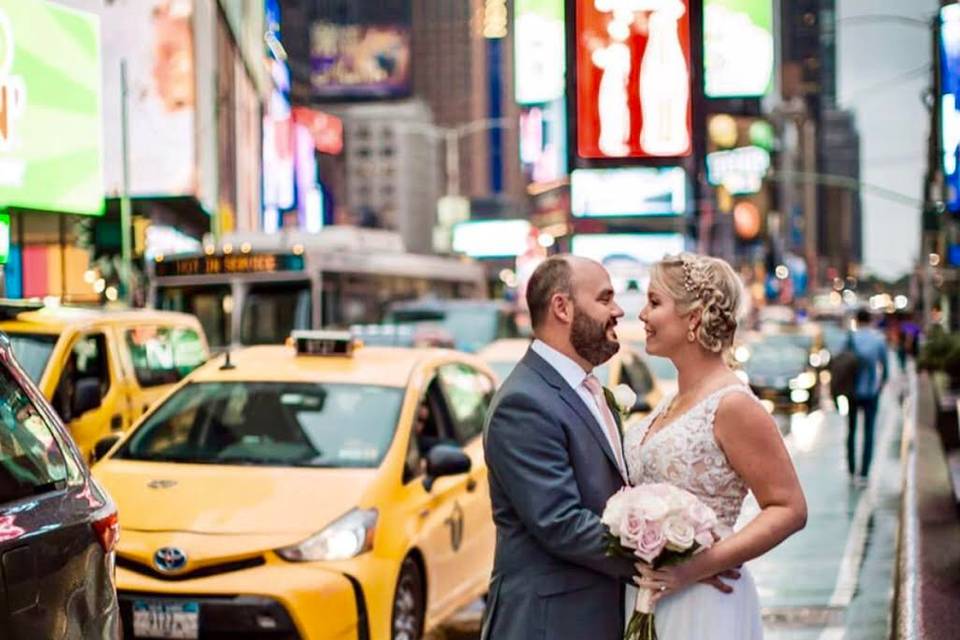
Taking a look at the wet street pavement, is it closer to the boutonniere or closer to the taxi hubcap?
the taxi hubcap

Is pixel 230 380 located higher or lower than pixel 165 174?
lower

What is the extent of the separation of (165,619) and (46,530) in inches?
115

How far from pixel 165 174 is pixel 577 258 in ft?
155

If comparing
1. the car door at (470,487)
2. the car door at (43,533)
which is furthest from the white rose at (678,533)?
the car door at (470,487)

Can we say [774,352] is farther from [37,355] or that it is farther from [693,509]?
[693,509]

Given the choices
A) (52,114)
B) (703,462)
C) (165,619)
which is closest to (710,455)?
(703,462)

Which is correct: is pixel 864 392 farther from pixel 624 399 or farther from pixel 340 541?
pixel 624 399

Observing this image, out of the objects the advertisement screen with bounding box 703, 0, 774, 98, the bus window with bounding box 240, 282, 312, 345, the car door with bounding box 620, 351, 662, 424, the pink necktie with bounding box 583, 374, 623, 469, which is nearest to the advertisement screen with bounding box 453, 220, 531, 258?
the advertisement screen with bounding box 703, 0, 774, 98

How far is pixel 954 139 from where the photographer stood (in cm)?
2058

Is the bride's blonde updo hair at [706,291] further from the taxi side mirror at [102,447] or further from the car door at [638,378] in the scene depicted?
the car door at [638,378]

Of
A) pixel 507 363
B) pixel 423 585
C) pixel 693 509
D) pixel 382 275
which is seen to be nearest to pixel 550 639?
pixel 693 509

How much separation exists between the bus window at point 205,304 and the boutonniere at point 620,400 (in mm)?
18998

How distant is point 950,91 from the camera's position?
68.4ft

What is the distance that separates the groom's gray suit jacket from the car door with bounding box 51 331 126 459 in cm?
645
